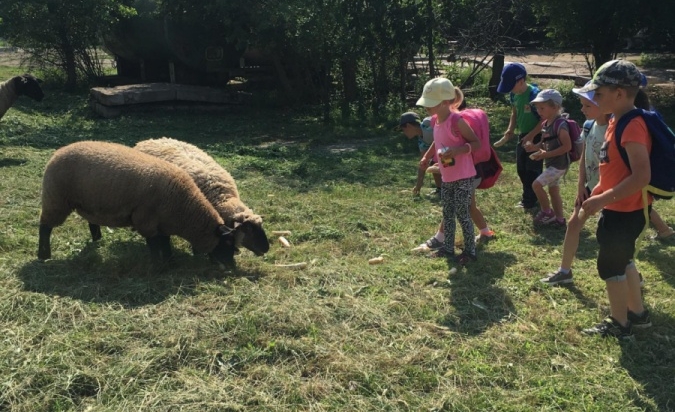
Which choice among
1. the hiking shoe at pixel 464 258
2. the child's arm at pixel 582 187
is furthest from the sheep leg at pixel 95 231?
the child's arm at pixel 582 187

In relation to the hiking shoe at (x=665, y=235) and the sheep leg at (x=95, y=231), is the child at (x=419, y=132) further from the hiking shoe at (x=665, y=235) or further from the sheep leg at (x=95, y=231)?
the sheep leg at (x=95, y=231)

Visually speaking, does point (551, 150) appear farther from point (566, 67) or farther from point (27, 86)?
point (566, 67)

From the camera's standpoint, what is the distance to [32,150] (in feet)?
39.3

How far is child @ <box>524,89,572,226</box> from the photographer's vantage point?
7156mm

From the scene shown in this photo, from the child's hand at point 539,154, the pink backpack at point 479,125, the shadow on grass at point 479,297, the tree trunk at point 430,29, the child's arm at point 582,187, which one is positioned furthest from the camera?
the tree trunk at point 430,29

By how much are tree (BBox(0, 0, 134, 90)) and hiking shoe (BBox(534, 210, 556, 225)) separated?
52.1ft

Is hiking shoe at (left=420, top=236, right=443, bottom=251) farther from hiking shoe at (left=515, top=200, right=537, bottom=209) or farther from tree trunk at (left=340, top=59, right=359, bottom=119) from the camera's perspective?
tree trunk at (left=340, top=59, right=359, bottom=119)

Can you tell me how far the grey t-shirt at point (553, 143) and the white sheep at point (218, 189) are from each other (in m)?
3.52

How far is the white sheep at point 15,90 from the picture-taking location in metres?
13.2

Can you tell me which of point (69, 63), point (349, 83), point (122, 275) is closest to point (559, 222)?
point (122, 275)

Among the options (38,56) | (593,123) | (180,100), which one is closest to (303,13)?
(180,100)

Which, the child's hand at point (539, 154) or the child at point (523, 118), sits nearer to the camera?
the child's hand at point (539, 154)

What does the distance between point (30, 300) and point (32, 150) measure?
7.84m

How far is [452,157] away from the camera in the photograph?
19.9 ft
